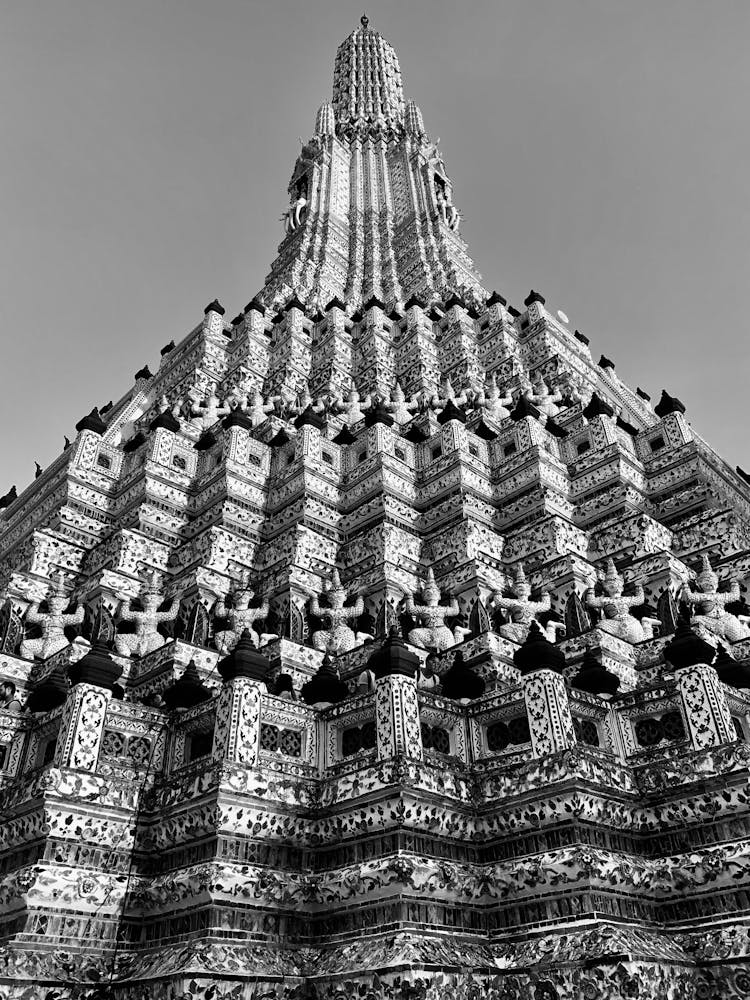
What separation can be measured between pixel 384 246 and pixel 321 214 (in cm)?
382

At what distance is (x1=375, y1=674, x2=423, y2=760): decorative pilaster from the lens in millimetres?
8594

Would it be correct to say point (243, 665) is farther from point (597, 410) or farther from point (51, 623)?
point (597, 410)

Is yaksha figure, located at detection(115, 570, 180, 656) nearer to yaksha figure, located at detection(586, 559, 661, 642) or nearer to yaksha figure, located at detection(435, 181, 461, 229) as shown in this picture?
yaksha figure, located at detection(586, 559, 661, 642)

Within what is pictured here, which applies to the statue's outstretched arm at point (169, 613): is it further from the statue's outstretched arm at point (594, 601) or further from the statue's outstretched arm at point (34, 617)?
the statue's outstretched arm at point (594, 601)

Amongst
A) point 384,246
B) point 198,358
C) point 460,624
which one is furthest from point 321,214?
point 460,624

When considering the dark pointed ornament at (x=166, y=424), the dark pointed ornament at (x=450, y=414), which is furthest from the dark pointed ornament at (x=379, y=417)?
the dark pointed ornament at (x=166, y=424)

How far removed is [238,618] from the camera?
523 inches

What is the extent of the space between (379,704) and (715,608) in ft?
19.5

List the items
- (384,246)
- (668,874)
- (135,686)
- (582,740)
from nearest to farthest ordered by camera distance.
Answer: (668,874)
(582,740)
(135,686)
(384,246)

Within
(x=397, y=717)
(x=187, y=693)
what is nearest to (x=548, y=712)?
(x=397, y=717)

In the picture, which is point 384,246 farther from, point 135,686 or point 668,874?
point 668,874

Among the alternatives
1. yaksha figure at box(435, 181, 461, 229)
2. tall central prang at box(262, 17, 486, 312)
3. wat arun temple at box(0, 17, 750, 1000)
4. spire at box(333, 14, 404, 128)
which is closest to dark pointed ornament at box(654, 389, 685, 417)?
wat arun temple at box(0, 17, 750, 1000)

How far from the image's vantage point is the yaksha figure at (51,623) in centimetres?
1284

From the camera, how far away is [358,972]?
7.39 metres
